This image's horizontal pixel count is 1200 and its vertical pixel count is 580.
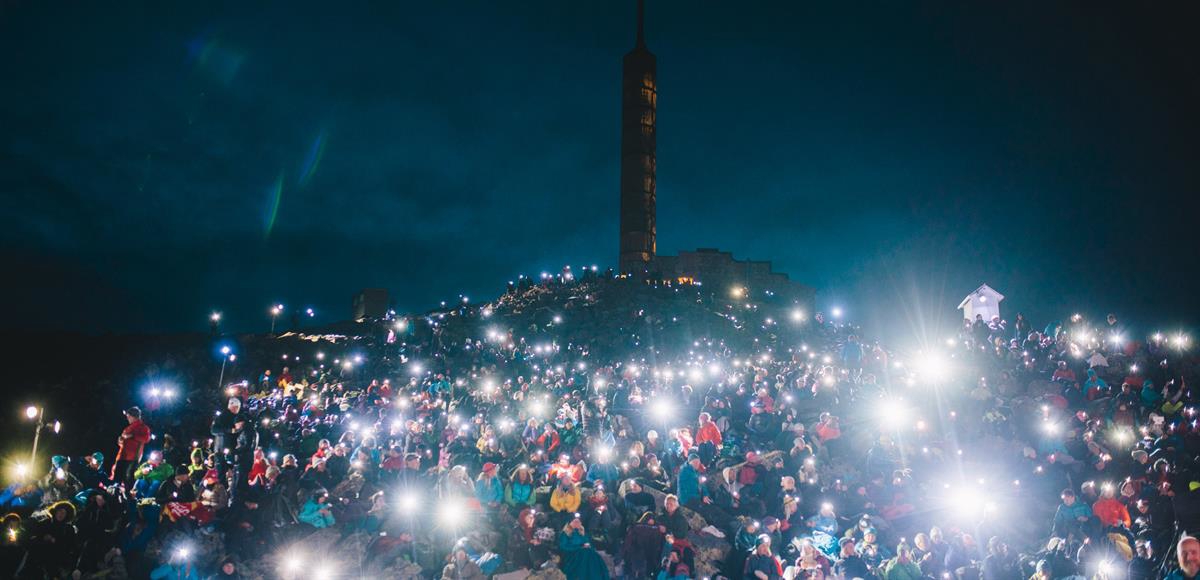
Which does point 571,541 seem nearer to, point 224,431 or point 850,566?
point 850,566

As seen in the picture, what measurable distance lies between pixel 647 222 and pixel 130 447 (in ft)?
205

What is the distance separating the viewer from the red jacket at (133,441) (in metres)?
12.8

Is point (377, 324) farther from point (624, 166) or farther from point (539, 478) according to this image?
point (624, 166)

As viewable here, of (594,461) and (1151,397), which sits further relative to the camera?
(1151,397)

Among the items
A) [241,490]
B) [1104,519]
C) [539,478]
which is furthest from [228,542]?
[1104,519]

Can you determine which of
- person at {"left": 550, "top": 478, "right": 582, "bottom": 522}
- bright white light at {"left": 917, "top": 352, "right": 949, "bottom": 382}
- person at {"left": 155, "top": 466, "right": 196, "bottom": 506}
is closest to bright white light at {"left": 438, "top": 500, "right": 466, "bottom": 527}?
person at {"left": 550, "top": 478, "right": 582, "bottom": 522}

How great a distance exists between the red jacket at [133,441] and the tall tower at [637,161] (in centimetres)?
Result: 5803

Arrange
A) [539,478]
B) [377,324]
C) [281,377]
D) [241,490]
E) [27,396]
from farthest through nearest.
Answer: [377,324], [281,377], [27,396], [539,478], [241,490]

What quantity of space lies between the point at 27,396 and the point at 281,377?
345 inches

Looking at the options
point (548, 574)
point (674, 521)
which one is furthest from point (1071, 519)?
point (548, 574)

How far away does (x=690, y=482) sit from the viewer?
502 inches

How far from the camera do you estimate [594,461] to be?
14.0m

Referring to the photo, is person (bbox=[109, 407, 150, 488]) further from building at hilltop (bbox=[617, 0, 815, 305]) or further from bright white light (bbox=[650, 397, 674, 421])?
building at hilltop (bbox=[617, 0, 815, 305])

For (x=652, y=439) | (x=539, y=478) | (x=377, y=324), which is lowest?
(x=539, y=478)
